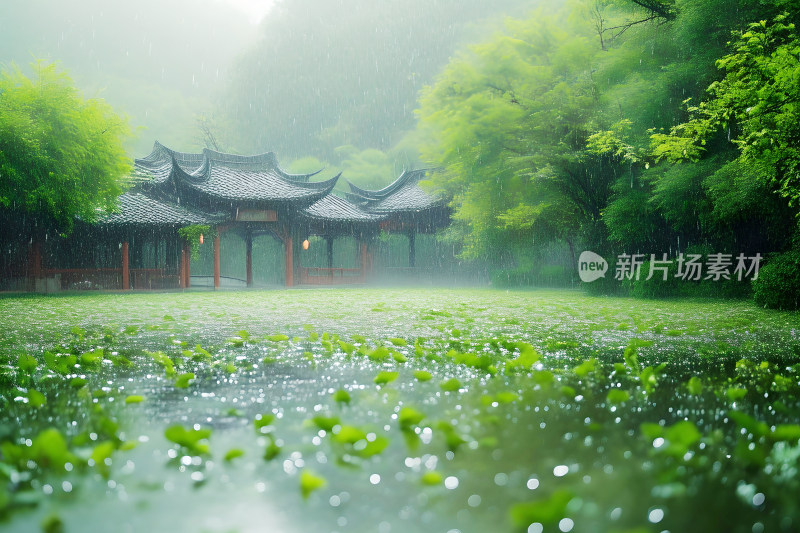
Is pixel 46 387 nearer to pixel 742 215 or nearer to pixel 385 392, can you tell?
pixel 385 392

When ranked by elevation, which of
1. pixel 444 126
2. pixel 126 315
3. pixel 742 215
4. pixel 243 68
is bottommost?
pixel 126 315

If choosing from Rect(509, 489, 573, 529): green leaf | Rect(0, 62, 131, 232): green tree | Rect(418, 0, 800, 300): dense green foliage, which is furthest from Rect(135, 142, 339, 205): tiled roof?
Rect(509, 489, 573, 529): green leaf

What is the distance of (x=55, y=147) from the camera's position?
11.0 m

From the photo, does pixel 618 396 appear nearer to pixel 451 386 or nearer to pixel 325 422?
pixel 451 386

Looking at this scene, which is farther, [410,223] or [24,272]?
[410,223]

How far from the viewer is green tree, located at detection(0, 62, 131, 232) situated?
35.0 feet

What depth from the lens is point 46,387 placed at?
250 centimetres

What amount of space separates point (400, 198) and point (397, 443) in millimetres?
19615

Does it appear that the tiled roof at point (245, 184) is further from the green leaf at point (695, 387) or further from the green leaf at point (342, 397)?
the green leaf at point (695, 387)

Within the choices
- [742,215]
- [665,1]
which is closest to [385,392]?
[742,215]

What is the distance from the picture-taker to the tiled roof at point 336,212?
17875mm

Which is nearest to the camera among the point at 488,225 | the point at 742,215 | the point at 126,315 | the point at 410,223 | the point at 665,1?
the point at 126,315

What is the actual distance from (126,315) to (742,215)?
32.0ft

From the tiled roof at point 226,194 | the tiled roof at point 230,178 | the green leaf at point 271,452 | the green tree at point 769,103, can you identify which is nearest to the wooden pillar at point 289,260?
the tiled roof at point 226,194
